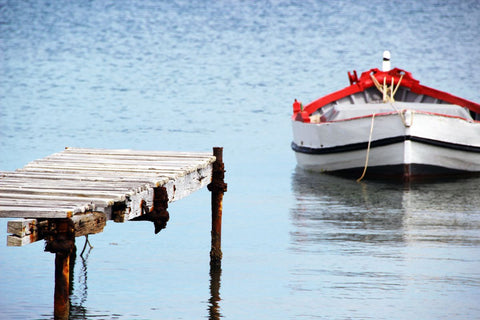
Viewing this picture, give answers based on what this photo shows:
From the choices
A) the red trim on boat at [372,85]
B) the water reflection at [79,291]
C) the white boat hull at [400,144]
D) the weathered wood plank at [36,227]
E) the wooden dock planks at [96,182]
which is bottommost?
the water reflection at [79,291]

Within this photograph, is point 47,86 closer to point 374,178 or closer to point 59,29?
point 374,178

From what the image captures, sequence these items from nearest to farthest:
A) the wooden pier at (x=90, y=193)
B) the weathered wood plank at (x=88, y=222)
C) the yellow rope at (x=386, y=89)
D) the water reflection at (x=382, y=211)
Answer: the wooden pier at (x=90, y=193)
the weathered wood plank at (x=88, y=222)
the water reflection at (x=382, y=211)
the yellow rope at (x=386, y=89)

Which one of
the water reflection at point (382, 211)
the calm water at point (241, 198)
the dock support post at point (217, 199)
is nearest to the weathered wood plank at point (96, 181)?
the dock support post at point (217, 199)

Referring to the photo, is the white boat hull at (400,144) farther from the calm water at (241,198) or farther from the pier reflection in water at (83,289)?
the pier reflection in water at (83,289)

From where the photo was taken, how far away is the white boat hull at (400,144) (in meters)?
21.3

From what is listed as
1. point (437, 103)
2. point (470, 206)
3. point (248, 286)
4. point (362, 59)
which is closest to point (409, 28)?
point (362, 59)

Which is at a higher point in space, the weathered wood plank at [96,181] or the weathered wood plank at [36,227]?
the weathered wood plank at [96,181]

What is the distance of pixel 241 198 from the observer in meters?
19.1

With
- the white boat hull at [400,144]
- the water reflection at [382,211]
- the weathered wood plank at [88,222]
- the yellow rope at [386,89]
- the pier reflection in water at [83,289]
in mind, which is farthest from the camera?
the yellow rope at [386,89]

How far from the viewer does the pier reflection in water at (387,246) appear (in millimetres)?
11445

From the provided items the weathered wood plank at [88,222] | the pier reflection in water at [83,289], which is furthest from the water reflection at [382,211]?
the weathered wood plank at [88,222]

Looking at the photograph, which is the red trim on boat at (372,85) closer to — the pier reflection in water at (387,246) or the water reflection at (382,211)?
the water reflection at (382,211)

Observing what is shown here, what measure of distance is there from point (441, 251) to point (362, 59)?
5047cm

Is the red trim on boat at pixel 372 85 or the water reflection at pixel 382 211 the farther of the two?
the red trim on boat at pixel 372 85
